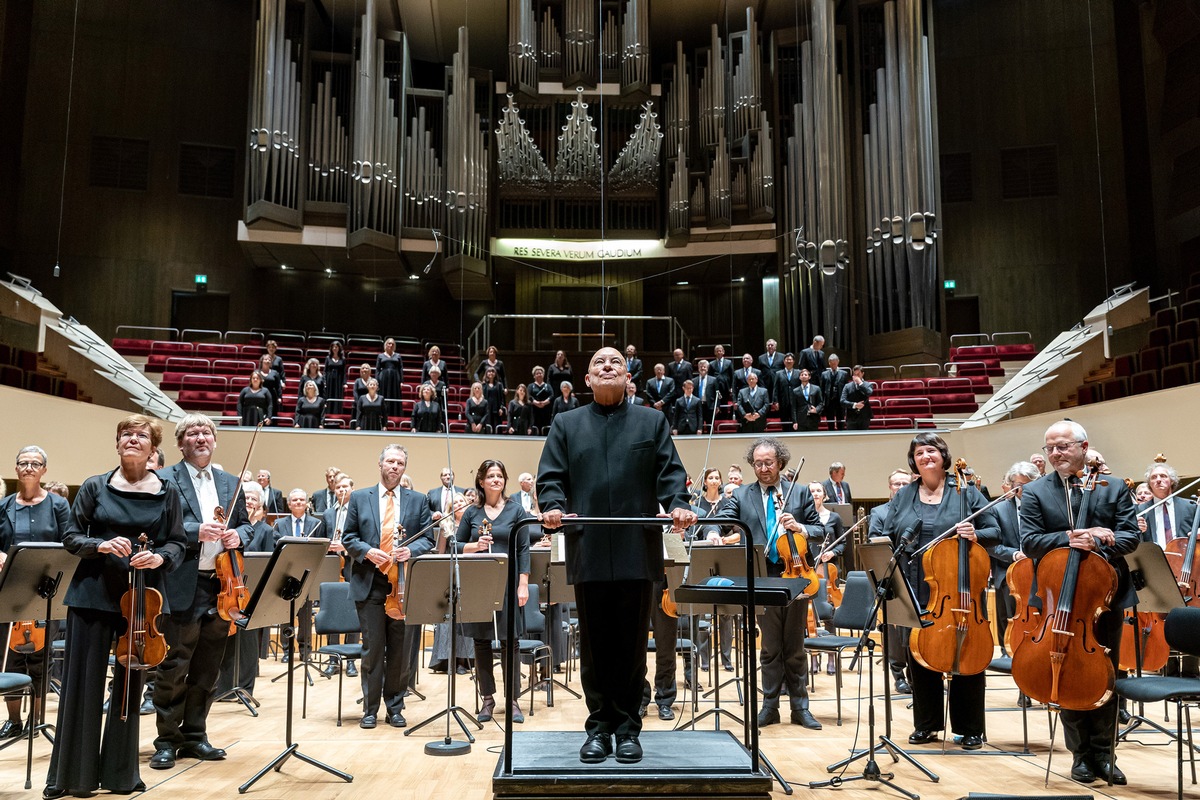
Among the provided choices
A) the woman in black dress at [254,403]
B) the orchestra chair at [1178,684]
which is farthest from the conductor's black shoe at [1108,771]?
the woman in black dress at [254,403]

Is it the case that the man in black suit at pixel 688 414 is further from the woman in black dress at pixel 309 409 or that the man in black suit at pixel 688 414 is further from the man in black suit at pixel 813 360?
the woman in black dress at pixel 309 409

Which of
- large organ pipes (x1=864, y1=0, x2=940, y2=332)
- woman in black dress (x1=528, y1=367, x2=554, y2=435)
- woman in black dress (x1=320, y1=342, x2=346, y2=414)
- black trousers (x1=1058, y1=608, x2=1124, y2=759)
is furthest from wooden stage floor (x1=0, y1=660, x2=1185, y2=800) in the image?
large organ pipes (x1=864, y1=0, x2=940, y2=332)

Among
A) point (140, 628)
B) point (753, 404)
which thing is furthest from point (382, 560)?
point (753, 404)

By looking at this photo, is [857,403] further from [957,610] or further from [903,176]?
[957,610]

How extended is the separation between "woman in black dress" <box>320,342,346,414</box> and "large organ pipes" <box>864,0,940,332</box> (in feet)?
Answer: 25.2

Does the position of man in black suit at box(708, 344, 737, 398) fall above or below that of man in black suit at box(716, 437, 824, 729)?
above

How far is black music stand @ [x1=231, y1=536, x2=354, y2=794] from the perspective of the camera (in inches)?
171

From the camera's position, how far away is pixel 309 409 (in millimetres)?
11641

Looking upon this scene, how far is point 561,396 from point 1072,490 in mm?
8057

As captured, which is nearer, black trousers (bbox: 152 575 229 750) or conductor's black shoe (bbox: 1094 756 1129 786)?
conductor's black shoe (bbox: 1094 756 1129 786)

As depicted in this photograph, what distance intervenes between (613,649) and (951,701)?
2.40m

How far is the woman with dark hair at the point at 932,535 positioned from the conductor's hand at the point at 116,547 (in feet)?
11.3

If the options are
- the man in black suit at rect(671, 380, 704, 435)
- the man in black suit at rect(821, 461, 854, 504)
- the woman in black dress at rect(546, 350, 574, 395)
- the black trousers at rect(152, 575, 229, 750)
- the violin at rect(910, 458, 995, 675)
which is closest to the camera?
the violin at rect(910, 458, 995, 675)

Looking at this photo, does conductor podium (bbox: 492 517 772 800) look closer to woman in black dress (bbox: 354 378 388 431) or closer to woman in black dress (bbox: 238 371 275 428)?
woman in black dress (bbox: 238 371 275 428)
